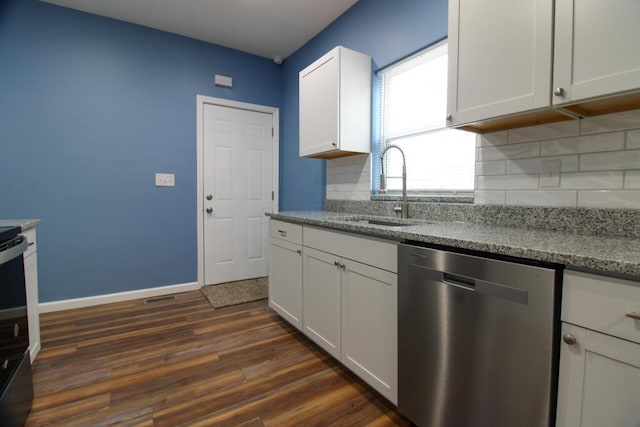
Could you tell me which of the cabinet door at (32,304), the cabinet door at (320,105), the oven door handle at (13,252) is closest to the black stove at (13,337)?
the oven door handle at (13,252)

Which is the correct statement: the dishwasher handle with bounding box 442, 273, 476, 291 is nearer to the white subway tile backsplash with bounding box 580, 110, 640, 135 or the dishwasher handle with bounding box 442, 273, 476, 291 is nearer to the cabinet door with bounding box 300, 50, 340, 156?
the white subway tile backsplash with bounding box 580, 110, 640, 135

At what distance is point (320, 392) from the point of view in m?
1.71

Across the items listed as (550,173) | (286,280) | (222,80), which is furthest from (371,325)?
(222,80)

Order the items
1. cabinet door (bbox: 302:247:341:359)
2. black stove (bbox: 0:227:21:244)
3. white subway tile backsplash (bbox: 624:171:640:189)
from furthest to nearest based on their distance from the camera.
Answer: cabinet door (bbox: 302:247:341:359) → black stove (bbox: 0:227:21:244) → white subway tile backsplash (bbox: 624:171:640:189)

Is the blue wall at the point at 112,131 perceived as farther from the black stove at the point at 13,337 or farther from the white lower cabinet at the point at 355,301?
the black stove at the point at 13,337

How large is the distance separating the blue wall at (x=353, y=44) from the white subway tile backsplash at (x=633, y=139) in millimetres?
1143

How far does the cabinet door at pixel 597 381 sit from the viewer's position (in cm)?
79

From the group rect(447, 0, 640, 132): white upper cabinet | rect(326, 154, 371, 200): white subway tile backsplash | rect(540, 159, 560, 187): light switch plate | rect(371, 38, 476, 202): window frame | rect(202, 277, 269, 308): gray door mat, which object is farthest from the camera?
rect(202, 277, 269, 308): gray door mat

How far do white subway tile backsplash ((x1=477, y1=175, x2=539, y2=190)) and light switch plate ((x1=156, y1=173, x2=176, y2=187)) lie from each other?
115 inches

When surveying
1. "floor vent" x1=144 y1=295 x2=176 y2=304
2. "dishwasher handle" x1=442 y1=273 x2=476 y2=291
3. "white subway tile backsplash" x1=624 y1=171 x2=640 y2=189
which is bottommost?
"floor vent" x1=144 y1=295 x2=176 y2=304

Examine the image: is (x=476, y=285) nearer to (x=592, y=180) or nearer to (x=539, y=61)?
(x=592, y=180)

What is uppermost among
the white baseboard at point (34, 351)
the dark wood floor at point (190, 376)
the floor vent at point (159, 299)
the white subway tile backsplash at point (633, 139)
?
the white subway tile backsplash at point (633, 139)

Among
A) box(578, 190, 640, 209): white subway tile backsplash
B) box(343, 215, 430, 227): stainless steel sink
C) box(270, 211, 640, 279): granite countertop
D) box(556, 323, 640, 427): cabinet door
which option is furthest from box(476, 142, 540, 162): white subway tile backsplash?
box(556, 323, 640, 427): cabinet door

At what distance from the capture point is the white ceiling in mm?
2717
